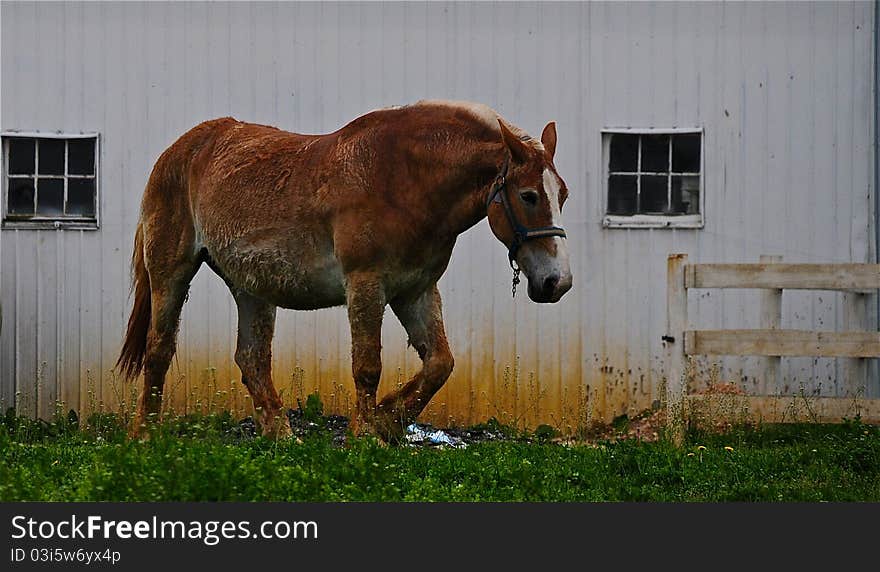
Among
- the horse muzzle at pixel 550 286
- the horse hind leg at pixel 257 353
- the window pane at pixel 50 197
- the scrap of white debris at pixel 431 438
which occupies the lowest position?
the scrap of white debris at pixel 431 438

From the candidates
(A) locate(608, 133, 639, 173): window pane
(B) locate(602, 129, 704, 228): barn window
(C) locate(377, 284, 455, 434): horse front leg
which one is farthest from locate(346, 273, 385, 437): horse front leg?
(A) locate(608, 133, 639, 173): window pane

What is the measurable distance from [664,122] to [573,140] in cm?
79

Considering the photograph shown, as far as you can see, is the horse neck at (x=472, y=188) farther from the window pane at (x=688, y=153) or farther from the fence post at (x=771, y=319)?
the window pane at (x=688, y=153)

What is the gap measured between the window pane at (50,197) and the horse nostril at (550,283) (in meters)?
5.52

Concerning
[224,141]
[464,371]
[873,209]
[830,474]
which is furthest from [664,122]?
[830,474]

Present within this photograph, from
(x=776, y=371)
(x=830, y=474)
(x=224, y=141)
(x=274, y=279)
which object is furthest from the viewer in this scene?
(x=776, y=371)

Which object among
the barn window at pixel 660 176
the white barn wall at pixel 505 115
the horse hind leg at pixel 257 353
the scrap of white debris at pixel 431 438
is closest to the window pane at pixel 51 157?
the white barn wall at pixel 505 115

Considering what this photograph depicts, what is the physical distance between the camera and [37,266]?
11.2 meters

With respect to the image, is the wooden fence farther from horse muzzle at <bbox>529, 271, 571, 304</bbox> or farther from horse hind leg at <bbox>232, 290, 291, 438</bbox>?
horse hind leg at <bbox>232, 290, 291, 438</bbox>

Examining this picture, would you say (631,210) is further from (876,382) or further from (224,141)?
(224,141)

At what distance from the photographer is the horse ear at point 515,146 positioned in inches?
294

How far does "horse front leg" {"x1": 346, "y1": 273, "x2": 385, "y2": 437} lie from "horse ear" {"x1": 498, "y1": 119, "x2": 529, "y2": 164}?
3.71 feet

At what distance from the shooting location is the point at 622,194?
36.5 ft

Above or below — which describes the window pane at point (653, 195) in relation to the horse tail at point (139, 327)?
above
